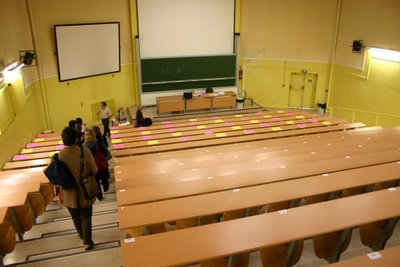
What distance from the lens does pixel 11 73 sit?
7.94 meters

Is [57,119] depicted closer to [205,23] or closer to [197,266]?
[205,23]

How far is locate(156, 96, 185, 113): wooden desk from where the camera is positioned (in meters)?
12.6

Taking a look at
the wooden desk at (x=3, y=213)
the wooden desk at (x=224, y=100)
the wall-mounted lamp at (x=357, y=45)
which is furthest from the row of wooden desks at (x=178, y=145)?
the wooden desk at (x=224, y=100)

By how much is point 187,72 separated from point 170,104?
1864mm

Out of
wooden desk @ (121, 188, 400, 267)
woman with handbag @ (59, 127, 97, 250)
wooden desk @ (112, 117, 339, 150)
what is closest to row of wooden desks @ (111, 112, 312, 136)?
wooden desk @ (112, 117, 339, 150)

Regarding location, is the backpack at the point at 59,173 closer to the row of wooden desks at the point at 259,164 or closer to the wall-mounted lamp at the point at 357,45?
the row of wooden desks at the point at 259,164

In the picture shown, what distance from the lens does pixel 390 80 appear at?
35.9ft

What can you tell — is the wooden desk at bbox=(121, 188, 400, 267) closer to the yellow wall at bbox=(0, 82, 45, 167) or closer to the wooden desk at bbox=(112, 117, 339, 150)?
the wooden desk at bbox=(112, 117, 339, 150)

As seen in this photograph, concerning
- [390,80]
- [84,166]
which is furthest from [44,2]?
[390,80]

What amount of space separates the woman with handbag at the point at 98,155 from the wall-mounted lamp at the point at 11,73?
3.19 m

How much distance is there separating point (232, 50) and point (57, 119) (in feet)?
24.6

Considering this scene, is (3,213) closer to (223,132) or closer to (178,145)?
(178,145)

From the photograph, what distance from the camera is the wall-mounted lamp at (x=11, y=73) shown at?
7385mm

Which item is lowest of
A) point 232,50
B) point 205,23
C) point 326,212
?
point 326,212
